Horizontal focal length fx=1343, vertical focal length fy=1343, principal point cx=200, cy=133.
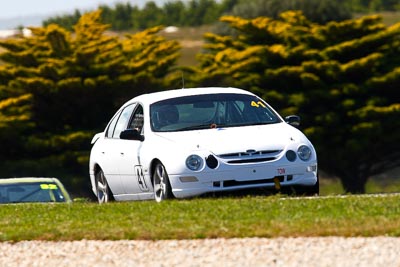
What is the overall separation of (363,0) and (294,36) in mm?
82719

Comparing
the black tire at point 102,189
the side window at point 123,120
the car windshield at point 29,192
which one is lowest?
the car windshield at point 29,192

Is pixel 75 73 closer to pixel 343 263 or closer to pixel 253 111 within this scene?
pixel 253 111

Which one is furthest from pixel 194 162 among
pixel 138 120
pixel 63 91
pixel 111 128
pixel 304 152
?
pixel 63 91

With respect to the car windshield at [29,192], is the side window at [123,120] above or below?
above

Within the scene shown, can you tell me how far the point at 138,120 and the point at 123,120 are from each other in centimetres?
69

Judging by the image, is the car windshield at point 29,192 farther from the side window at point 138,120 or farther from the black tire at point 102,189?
the side window at point 138,120

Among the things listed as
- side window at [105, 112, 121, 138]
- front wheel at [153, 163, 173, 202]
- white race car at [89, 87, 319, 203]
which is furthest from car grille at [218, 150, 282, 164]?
side window at [105, 112, 121, 138]

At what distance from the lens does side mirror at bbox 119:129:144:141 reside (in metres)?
15.5

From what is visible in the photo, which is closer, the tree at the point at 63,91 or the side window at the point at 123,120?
the side window at the point at 123,120

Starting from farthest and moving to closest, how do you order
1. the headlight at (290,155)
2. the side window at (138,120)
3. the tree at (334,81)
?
the tree at (334,81) < the side window at (138,120) < the headlight at (290,155)

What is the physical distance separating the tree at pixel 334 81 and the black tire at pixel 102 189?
80.1 ft

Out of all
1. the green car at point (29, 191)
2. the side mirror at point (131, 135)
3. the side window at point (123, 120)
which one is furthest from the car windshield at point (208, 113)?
the green car at point (29, 191)

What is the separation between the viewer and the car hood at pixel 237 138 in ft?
47.3

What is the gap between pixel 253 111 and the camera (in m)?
15.7
